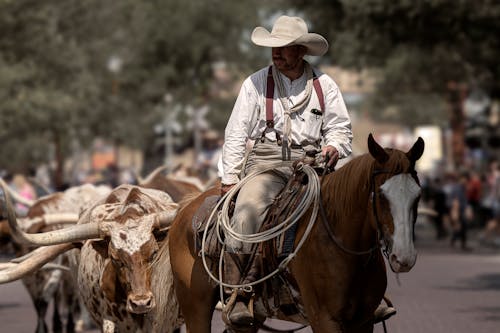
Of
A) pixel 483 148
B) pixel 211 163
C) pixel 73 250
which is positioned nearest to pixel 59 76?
pixel 211 163

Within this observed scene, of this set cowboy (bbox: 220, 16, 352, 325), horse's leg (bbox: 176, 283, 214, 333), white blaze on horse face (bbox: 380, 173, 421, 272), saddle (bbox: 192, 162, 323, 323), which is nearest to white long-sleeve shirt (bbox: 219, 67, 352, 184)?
cowboy (bbox: 220, 16, 352, 325)

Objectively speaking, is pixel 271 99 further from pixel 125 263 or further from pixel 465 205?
pixel 465 205

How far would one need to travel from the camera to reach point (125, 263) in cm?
1001

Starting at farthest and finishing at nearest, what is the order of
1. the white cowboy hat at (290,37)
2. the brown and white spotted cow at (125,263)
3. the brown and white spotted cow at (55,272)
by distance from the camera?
the brown and white spotted cow at (55,272) → the brown and white spotted cow at (125,263) → the white cowboy hat at (290,37)

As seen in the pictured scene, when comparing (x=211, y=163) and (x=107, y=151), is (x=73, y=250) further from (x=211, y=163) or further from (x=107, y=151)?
(x=107, y=151)

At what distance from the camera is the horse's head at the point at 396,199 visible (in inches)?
299

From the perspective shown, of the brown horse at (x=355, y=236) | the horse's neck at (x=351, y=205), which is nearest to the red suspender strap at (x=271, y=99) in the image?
the brown horse at (x=355, y=236)

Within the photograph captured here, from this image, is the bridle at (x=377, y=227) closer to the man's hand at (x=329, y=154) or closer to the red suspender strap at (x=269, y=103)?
the man's hand at (x=329, y=154)

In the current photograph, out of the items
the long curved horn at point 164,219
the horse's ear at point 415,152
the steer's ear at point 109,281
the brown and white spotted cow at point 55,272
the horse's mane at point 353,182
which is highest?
the horse's ear at point 415,152

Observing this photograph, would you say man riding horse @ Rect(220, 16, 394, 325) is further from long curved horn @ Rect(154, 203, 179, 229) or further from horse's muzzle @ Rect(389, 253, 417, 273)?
horse's muzzle @ Rect(389, 253, 417, 273)

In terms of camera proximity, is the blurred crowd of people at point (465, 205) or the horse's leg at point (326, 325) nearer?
the horse's leg at point (326, 325)

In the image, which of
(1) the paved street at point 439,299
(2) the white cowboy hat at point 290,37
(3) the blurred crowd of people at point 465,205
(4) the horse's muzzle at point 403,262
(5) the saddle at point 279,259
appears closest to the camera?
(4) the horse's muzzle at point 403,262

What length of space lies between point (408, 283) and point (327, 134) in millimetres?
12709

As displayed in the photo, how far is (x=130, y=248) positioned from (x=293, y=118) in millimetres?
1786
